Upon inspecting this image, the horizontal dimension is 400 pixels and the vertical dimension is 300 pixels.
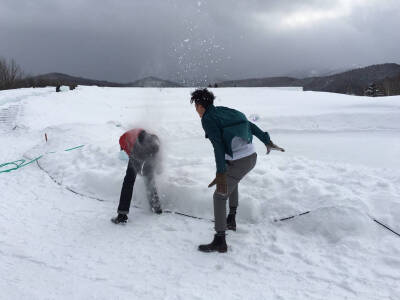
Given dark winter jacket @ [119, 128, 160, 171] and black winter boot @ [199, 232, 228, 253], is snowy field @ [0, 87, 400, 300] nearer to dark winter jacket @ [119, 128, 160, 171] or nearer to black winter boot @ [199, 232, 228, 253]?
black winter boot @ [199, 232, 228, 253]

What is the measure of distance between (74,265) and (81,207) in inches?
73.0

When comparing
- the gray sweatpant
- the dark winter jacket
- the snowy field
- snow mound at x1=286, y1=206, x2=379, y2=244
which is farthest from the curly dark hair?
snow mound at x1=286, y1=206, x2=379, y2=244

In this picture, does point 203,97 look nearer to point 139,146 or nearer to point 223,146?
point 223,146

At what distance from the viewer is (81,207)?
5195 mm

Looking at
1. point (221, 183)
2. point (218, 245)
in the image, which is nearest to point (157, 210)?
point (218, 245)

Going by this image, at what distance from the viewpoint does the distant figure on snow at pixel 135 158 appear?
4504 millimetres

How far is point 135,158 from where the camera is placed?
14.8ft

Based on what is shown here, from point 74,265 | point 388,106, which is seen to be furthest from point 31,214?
point 388,106

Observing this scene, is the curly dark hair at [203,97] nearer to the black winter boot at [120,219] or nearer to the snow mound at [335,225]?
the snow mound at [335,225]

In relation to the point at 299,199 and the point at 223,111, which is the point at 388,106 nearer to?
the point at 299,199

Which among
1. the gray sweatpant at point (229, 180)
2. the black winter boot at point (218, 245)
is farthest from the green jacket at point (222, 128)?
the black winter boot at point (218, 245)

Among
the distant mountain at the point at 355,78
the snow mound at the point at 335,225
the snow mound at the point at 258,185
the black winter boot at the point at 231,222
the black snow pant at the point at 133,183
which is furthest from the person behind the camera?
the distant mountain at the point at 355,78

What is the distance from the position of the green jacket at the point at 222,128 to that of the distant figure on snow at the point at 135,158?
1387 millimetres

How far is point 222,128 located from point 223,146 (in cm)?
20
